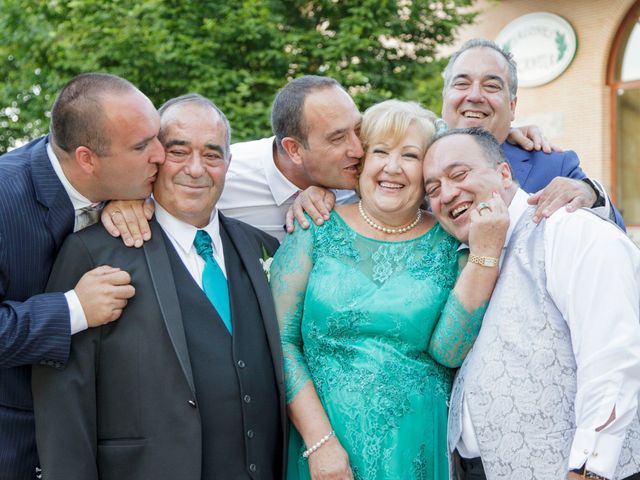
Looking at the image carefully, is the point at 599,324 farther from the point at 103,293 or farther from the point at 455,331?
the point at 103,293

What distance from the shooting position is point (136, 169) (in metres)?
2.79

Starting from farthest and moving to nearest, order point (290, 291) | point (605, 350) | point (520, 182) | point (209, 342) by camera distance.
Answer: point (520, 182) → point (290, 291) → point (209, 342) → point (605, 350)

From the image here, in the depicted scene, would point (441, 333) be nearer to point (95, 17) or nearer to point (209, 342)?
point (209, 342)

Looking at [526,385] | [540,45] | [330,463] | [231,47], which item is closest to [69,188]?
[330,463]

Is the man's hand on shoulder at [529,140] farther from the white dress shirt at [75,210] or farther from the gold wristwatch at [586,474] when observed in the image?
the white dress shirt at [75,210]

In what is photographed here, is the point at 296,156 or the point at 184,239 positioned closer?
the point at 184,239

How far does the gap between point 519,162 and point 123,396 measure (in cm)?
238

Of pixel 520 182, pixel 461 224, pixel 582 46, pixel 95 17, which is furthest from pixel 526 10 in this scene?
pixel 461 224

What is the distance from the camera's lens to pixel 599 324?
2490 mm

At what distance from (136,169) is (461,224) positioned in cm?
130

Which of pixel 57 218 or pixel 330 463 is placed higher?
pixel 57 218

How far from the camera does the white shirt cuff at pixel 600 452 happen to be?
245cm

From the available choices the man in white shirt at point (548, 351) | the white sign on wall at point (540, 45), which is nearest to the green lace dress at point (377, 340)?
the man in white shirt at point (548, 351)

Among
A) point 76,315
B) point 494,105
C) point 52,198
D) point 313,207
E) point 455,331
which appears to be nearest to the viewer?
point 76,315
